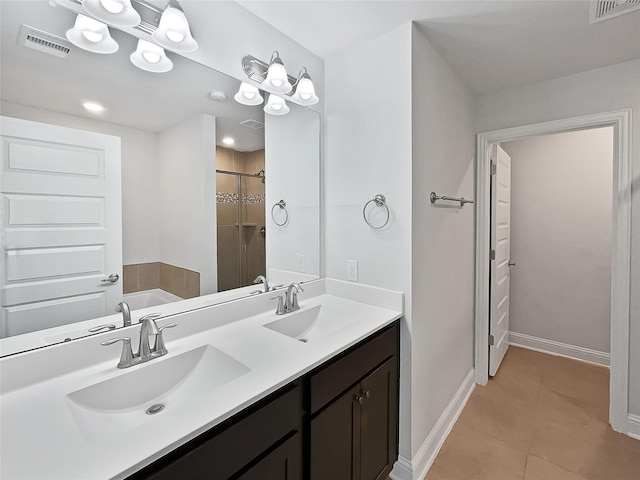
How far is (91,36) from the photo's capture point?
1.05 metres

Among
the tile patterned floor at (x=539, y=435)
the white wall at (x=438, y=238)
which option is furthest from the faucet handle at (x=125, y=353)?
the tile patterned floor at (x=539, y=435)

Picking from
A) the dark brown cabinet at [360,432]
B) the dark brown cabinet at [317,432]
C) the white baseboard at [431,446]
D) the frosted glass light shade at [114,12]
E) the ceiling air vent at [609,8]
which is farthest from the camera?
the white baseboard at [431,446]

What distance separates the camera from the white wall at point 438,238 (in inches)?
64.2

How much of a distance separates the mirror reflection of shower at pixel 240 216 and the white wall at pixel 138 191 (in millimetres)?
301

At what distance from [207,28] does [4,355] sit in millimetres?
1438

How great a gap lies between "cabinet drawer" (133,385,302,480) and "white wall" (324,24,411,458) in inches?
33.6

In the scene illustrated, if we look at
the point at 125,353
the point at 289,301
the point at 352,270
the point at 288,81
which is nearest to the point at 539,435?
the point at 352,270

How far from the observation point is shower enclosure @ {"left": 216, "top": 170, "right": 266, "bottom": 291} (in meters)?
1.49

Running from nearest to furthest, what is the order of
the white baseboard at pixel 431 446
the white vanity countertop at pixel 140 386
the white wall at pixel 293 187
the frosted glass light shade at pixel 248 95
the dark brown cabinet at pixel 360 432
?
the white vanity countertop at pixel 140 386, the dark brown cabinet at pixel 360 432, the frosted glass light shade at pixel 248 95, the white baseboard at pixel 431 446, the white wall at pixel 293 187

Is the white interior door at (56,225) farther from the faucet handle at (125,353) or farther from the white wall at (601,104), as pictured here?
the white wall at (601,104)

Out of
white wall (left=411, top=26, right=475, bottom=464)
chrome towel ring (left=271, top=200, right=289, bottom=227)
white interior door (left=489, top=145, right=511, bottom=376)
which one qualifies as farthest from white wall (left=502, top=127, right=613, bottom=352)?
chrome towel ring (left=271, top=200, right=289, bottom=227)

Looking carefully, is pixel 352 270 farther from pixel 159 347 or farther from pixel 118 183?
pixel 118 183

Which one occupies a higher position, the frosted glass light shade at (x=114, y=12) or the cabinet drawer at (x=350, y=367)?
the frosted glass light shade at (x=114, y=12)

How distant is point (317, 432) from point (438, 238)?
1279 mm
